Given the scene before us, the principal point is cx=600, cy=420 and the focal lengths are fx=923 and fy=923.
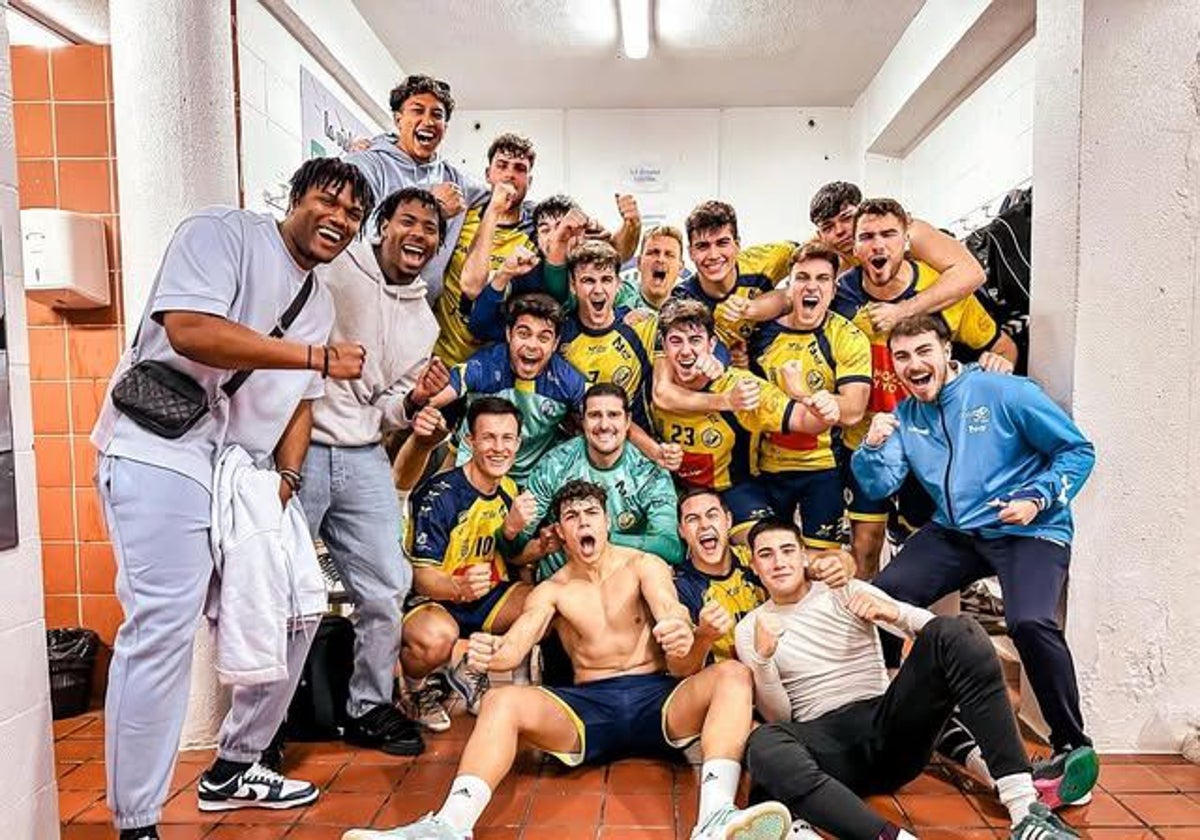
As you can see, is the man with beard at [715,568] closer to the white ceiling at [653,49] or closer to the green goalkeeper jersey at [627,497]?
the green goalkeeper jersey at [627,497]

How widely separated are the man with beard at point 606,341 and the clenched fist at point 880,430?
697 millimetres

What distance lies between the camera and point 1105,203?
304 centimetres

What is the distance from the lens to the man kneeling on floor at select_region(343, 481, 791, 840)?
Result: 2.58 meters

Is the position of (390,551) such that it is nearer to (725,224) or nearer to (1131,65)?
(725,224)

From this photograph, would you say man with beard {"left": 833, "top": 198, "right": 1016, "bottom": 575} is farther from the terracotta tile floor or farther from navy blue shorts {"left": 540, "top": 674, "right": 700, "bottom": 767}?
navy blue shorts {"left": 540, "top": 674, "right": 700, "bottom": 767}

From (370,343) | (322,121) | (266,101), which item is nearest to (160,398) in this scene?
(370,343)

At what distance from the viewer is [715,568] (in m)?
3.23

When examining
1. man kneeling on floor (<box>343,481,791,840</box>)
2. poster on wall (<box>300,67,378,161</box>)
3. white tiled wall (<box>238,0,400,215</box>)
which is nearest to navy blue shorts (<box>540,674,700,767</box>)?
man kneeling on floor (<box>343,481,791,840</box>)

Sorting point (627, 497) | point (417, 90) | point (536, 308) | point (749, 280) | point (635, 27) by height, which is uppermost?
point (635, 27)

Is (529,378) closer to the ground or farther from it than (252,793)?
farther from it

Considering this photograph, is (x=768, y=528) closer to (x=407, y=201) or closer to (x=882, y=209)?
(x=882, y=209)

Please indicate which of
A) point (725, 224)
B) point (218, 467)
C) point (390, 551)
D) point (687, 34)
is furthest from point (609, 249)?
point (687, 34)

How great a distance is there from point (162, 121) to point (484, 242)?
1.15m

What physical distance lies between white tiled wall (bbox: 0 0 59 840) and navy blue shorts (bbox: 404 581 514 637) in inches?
50.5
